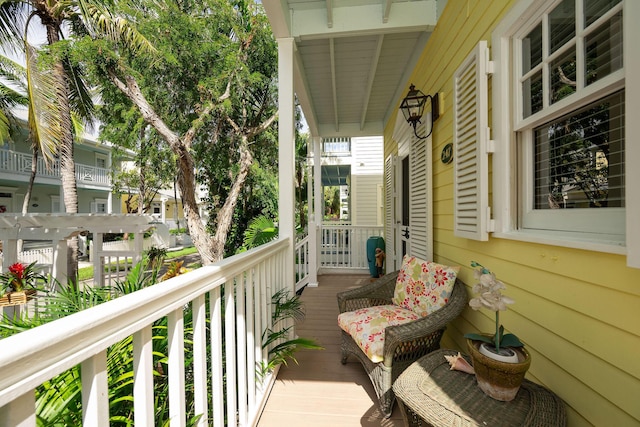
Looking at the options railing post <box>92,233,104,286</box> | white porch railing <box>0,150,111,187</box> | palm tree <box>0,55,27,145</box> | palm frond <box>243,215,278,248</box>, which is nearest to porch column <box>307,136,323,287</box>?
palm frond <box>243,215,278,248</box>

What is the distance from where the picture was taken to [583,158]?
1.15m

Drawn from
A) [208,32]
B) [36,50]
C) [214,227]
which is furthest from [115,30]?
[214,227]

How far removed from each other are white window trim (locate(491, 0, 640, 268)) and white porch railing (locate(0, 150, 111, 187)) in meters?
9.84

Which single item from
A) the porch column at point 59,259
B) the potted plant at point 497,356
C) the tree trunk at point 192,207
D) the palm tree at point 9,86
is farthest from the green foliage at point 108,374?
the palm tree at point 9,86

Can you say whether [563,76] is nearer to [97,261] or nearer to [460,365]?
Result: [460,365]

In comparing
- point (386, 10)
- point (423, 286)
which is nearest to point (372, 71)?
point (386, 10)

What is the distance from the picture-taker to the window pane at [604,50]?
38.3 inches

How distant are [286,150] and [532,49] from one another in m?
1.89

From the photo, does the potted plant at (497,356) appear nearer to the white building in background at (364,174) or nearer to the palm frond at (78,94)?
the white building in background at (364,174)

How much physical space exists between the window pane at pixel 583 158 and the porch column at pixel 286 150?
1.87 meters

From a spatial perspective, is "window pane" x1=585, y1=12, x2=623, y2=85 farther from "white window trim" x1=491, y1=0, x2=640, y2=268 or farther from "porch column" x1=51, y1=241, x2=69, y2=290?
"porch column" x1=51, y1=241, x2=69, y2=290

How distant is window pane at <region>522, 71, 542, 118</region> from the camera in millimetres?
1375

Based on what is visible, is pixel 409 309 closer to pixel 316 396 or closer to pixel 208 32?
pixel 316 396

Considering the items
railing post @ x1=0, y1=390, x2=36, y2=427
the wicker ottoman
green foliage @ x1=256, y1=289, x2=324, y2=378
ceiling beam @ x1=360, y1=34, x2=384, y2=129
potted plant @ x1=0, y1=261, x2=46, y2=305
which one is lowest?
green foliage @ x1=256, y1=289, x2=324, y2=378
